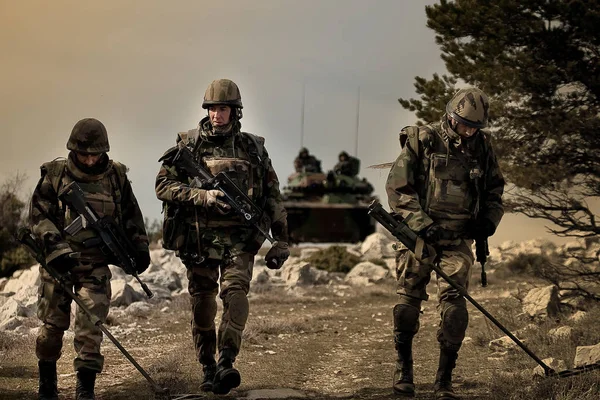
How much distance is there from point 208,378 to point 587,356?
9.53 feet

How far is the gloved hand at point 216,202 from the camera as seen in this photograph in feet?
23.2

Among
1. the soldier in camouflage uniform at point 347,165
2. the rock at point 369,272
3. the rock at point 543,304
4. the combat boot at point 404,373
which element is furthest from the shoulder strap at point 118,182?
the soldier in camouflage uniform at point 347,165

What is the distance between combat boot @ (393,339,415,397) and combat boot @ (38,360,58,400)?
239cm

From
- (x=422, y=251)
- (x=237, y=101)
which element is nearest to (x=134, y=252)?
(x=237, y=101)

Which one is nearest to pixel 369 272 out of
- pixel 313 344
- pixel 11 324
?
pixel 313 344

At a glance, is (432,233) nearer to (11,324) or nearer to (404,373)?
(404,373)

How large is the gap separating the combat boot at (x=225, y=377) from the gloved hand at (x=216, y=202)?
100 centimetres

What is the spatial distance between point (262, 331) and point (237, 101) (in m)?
4.78

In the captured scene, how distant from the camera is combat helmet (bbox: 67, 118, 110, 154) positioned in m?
6.72

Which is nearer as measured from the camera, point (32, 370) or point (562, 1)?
point (32, 370)

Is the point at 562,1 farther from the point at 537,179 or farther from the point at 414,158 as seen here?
the point at 414,158

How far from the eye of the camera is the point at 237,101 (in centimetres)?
735

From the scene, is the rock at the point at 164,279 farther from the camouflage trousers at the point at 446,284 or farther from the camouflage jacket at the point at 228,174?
the camouflage trousers at the point at 446,284

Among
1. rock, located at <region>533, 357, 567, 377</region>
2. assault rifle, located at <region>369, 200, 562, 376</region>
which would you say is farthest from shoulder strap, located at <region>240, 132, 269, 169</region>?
rock, located at <region>533, 357, 567, 377</region>
